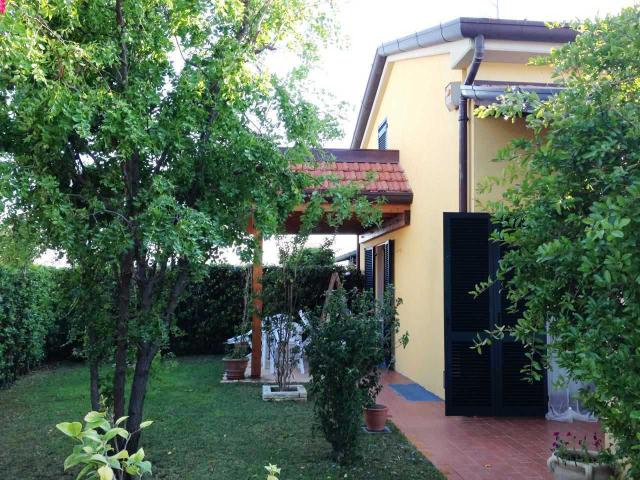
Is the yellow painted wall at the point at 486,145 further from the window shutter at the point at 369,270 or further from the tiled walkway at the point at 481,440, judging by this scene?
the window shutter at the point at 369,270

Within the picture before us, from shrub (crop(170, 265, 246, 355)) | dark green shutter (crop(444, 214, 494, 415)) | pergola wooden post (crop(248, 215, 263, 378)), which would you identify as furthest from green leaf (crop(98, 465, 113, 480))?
shrub (crop(170, 265, 246, 355))

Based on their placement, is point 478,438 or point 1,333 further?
point 1,333

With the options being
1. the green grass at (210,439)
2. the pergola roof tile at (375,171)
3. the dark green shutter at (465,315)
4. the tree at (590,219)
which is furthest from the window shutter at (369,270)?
the tree at (590,219)

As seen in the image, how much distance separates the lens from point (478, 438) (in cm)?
674

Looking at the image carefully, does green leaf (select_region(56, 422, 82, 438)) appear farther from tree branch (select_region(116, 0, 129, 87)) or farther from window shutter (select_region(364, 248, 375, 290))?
window shutter (select_region(364, 248, 375, 290))

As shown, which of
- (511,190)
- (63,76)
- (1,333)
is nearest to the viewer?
(511,190)

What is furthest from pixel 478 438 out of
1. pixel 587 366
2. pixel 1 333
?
pixel 1 333

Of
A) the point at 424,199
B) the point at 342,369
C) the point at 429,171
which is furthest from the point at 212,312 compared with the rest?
the point at 342,369

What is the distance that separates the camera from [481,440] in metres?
6.65

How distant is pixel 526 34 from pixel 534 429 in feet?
16.2

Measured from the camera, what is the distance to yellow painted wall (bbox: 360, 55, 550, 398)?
7996 mm

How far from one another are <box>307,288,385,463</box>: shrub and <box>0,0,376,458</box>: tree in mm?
1277

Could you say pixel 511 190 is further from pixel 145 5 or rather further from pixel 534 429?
pixel 534 429

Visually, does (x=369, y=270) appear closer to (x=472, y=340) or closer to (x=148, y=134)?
(x=472, y=340)
